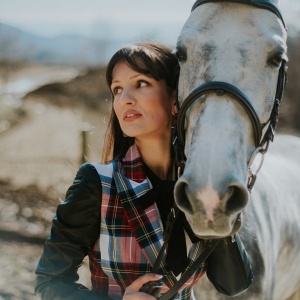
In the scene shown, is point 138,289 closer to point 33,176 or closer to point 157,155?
point 157,155

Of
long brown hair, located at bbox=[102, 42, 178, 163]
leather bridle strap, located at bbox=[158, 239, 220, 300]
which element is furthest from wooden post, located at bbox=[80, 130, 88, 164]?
leather bridle strap, located at bbox=[158, 239, 220, 300]

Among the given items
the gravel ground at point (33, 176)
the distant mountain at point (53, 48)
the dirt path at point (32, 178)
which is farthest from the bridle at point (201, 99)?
the distant mountain at point (53, 48)

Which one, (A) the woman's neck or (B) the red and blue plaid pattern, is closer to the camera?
(B) the red and blue plaid pattern

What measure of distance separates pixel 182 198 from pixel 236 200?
0.44ft

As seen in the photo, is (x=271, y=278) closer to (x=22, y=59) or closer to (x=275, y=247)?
(x=275, y=247)

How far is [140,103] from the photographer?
1734mm

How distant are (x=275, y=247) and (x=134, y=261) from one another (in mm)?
1172

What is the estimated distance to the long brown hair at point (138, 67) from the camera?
179cm

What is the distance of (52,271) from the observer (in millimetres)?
1622

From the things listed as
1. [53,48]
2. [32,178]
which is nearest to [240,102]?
[32,178]

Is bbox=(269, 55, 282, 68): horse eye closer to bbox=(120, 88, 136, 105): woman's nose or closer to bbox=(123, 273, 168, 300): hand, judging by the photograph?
bbox=(120, 88, 136, 105): woman's nose

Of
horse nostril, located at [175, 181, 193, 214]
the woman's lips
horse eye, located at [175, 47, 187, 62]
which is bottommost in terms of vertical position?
horse nostril, located at [175, 181, 193, 214]

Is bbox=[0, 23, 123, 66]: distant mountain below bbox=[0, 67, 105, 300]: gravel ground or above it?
above

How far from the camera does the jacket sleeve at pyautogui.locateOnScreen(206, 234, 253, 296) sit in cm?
172
